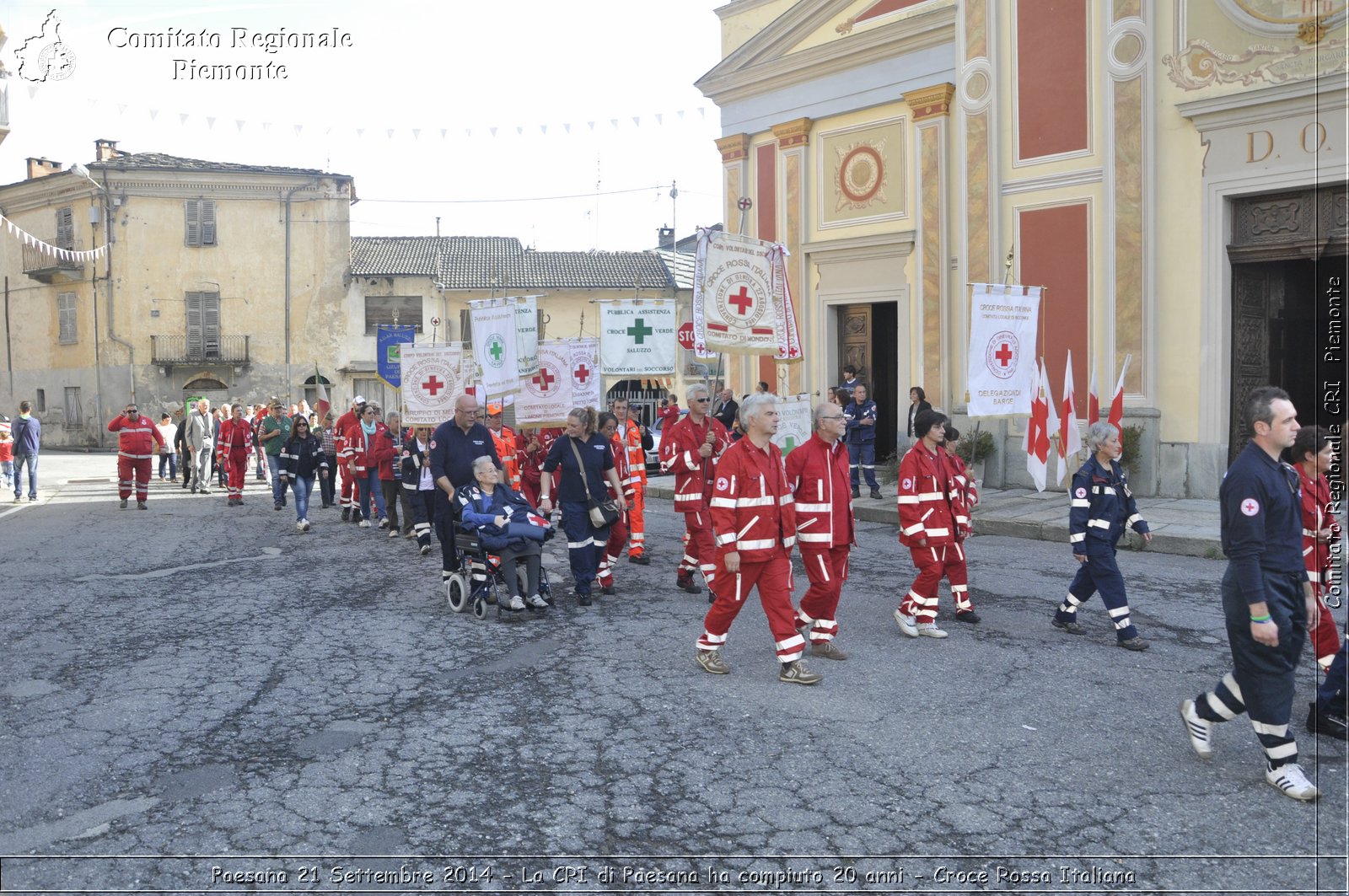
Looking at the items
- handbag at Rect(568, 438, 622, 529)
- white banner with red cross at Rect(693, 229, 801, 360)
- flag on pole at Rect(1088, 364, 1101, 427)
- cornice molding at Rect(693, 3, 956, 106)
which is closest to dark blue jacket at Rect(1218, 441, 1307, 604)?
handbag at Rect(568, 438, 622, 529)

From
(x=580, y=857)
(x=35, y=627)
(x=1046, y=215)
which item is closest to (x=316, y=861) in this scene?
(x=580, y=857)

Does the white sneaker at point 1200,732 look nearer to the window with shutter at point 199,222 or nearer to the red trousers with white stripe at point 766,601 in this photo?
the red trousers with white stripe at point 766,601

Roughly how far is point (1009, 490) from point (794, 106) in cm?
840

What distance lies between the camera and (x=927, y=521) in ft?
25.1

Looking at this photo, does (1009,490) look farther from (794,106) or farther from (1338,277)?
(794,106)

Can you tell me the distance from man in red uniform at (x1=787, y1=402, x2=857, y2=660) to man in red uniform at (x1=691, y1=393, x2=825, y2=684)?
292 mm

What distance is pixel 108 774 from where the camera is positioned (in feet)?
16.4

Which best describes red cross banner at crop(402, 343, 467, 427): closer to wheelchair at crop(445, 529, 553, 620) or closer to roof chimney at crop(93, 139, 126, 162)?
wheelchair at crop(445, 529, 553, 620)

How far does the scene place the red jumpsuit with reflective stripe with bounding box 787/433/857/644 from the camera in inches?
270

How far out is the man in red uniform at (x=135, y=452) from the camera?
17172 mm

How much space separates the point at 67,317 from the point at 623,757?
144ft

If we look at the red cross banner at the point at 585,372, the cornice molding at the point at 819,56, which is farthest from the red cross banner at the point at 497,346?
the cornice molding at the point at 819,56

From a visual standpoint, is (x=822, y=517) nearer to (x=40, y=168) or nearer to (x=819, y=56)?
(x=819, y=56)

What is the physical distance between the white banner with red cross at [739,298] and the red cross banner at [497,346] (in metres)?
2.89
